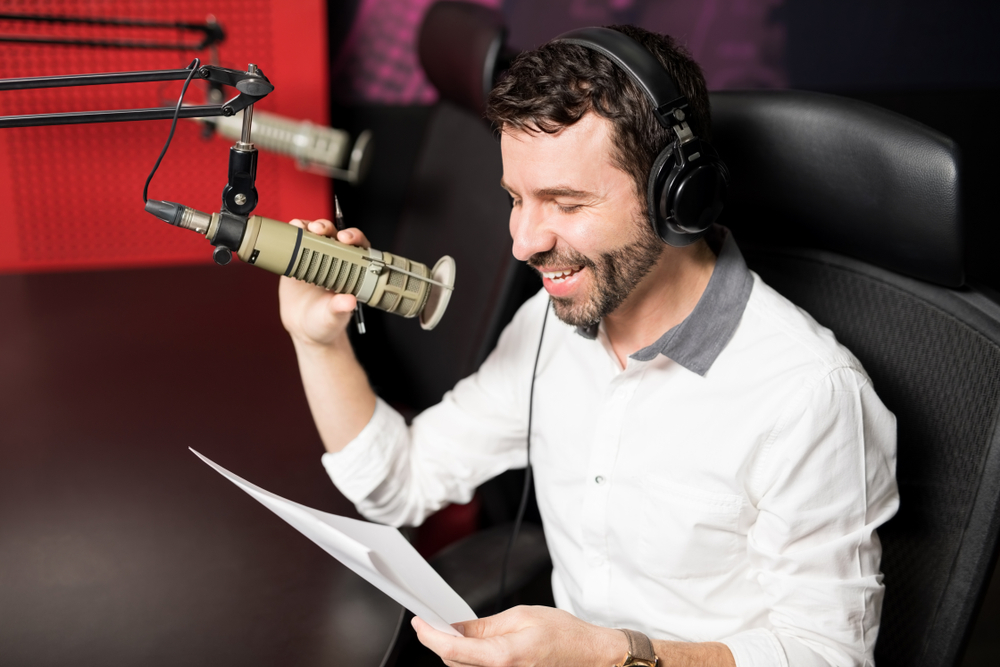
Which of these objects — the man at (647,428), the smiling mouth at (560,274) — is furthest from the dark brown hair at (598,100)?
the smiling mouth at (560,274)

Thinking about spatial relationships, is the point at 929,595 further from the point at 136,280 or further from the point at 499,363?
the point at 136,280

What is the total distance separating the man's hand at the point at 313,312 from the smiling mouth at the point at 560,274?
21 cm

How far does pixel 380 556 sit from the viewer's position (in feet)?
2.25

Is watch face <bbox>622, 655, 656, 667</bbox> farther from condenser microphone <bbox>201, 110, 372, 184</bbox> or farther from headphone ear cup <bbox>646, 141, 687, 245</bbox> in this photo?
condenser microphone <bbox>201, 110, 372, 184</bbox>

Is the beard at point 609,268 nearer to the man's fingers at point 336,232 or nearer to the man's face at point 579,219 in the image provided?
the man's face at point 579,219

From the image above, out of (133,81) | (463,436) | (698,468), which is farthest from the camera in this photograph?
(463,436)

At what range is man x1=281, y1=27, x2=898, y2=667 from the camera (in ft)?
2.59

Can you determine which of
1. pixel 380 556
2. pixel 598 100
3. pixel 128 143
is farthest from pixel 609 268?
pixel 128 143

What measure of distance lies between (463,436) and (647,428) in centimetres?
28

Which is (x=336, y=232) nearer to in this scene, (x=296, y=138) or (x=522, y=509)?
(x=522, y=509)

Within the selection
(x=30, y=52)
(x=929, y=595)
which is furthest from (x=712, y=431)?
(x=30, y=52)

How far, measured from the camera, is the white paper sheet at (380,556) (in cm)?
64

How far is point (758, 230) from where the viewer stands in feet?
3.21

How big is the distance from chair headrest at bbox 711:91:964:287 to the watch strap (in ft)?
1.54
